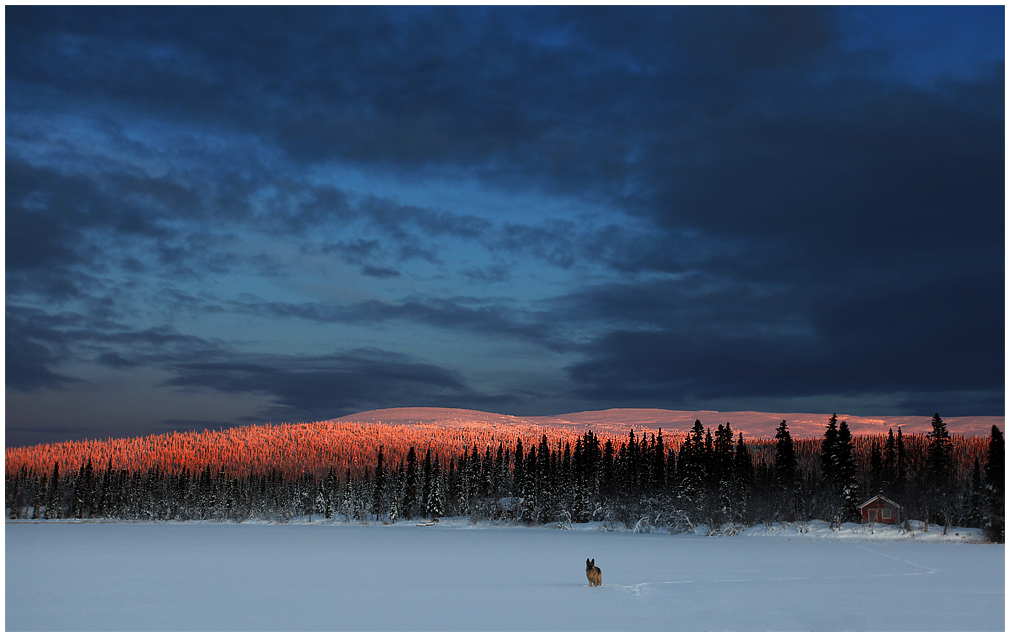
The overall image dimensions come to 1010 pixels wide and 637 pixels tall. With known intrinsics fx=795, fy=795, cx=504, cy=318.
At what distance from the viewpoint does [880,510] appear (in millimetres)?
89750

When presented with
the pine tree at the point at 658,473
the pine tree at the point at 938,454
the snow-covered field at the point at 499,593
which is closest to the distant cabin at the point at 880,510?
the pine tree at the point at 938,454

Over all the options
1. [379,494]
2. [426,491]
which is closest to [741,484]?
[426,491]

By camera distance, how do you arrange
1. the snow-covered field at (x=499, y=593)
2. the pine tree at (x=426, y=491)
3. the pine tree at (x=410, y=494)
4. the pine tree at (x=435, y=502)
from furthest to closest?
the pine tree at (x=410, y=494) < the pine tree at (x=426, y=491) < the pine tree at (x=435, y=502) < the snow-covered field at (x=499, y=593)

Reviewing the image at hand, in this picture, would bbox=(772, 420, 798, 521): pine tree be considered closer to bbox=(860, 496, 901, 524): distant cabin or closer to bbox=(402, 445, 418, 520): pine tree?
bbox=(860, 496, 901, 524): distant cabin

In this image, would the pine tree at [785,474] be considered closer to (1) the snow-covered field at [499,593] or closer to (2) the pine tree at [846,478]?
(2) the pine tree at [846,478]

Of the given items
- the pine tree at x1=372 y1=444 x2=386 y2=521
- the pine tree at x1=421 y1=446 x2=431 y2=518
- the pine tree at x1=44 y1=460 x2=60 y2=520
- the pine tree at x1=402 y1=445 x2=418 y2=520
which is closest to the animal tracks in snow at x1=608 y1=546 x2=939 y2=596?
the pine tree at x1=421 y1=446 x2=431 y2=518

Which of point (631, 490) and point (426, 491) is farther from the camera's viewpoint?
point (426, 491)

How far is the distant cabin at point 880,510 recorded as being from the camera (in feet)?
290

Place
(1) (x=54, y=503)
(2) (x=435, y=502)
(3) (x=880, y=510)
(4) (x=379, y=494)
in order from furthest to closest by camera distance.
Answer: (1) (x=54, y=503)
(4) (x=379, y=494)
(2) (x=435, y=502)
(3) (x=880, y=510)

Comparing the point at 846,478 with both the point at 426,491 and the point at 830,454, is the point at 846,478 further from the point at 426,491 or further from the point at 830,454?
the point at 426,491

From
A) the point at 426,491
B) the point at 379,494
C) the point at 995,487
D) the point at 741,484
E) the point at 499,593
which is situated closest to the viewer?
the point at 499,593

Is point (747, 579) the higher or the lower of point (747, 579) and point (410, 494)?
the higher

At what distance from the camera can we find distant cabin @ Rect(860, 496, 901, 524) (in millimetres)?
88375

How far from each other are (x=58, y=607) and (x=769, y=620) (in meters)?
19.5
